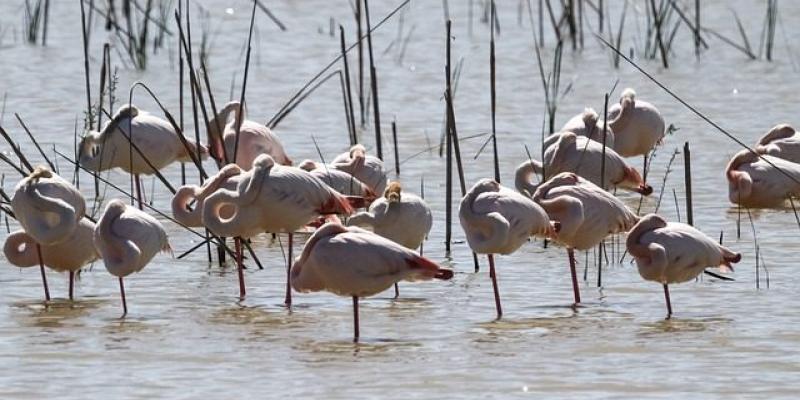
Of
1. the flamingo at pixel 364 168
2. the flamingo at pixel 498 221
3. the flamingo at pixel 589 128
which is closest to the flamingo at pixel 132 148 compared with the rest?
the flamingo at pixel 364 168

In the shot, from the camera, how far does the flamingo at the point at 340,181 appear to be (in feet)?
31.2

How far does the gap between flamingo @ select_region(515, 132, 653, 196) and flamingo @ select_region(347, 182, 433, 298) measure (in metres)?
1.55

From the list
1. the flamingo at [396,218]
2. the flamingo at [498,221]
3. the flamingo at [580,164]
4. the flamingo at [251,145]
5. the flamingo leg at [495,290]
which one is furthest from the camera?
the flamingo at [251,145]

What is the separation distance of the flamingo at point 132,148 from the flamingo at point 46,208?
91.1 inches

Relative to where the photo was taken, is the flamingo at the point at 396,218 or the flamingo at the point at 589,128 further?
the flamingo at the point at 589,128

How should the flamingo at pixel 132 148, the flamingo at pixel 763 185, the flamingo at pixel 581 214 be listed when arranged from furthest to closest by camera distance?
the flamingo at pixel 763 185, the flamingo at pixel 132 148, the flamingo at pixel 581 214

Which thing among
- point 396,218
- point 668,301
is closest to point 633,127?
point 396,218

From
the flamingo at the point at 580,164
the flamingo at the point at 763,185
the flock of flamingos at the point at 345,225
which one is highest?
the flock of flamingos at the point at 345,225

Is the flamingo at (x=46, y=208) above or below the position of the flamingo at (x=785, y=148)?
above

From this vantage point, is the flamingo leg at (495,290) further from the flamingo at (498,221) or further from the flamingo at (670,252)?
the flamingo at (670,252)

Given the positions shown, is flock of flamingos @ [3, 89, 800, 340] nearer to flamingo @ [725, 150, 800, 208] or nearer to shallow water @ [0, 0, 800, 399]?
shallow water @ [0, 0, 800, 399]

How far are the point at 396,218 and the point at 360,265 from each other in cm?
128

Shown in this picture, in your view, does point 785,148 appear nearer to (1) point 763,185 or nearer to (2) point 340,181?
(1) point 763,185

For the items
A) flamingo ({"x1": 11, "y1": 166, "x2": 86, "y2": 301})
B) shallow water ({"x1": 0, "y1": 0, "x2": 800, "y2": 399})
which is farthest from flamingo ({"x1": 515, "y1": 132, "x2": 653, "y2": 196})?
flamingo ({"x1": 11, "y1": 166, "x2": 86, "y2": 301})
